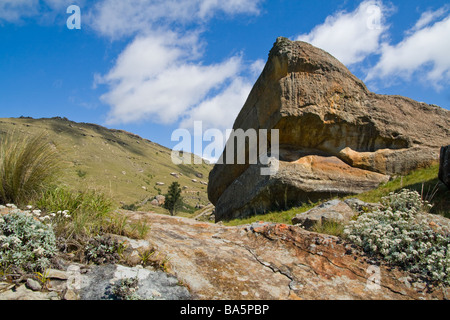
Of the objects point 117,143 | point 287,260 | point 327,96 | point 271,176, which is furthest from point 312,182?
point 117,143

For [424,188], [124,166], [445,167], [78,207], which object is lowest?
[78,207]

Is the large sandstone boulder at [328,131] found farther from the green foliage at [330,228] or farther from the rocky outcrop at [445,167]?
the green foliage at [330,228]

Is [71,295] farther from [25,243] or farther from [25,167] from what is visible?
[25,167]

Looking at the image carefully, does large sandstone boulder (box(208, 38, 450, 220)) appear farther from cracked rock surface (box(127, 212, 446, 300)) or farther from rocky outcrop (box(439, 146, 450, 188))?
cracked rock surface (box(127, 212, 446, 300))

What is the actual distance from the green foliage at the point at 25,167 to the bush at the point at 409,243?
6.56m

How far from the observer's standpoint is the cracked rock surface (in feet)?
14.1

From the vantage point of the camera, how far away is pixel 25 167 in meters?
5.90

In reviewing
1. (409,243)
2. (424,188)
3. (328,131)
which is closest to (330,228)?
(409,243)

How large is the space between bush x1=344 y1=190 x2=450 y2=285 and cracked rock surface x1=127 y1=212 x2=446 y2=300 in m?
0.27

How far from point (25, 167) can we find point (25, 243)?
239 cm

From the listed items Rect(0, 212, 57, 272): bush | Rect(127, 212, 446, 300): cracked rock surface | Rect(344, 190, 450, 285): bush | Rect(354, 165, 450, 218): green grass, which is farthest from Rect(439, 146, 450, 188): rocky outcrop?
Rect(0, 212, 57, 272): bush

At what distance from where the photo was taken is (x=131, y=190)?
5847cm
